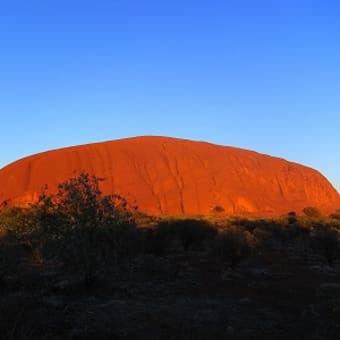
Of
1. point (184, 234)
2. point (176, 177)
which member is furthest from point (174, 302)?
point (176, 177)

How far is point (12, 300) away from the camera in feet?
39.2

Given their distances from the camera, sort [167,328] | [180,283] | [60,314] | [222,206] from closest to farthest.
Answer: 1. [167,328]
2. [60,314]
3. [180,283]
4. [222,206]

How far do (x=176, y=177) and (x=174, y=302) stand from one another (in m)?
69.5

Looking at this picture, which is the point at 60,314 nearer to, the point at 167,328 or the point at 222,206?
the point at 167,328

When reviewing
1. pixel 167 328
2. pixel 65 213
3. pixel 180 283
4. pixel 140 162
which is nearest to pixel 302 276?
pixel 180 283

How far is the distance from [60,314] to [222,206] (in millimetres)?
66156

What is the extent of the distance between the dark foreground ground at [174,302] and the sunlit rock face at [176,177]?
5222 centimetres

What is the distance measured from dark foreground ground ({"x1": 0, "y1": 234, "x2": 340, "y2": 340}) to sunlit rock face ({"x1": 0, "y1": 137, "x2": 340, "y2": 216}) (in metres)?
52.2

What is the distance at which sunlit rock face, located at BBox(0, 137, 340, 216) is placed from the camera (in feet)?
253

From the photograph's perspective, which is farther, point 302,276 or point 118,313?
point 302,276

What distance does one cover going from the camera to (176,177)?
82.8 metres

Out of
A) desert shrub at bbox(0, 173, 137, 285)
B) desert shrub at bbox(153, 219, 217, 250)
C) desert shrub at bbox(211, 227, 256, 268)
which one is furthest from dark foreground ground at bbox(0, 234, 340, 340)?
desert shrub at bbox(153, 219, 217, 250)

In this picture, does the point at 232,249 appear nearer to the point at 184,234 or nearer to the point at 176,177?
the point at 184,234

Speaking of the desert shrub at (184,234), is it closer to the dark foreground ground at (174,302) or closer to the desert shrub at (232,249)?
the dark foreground ground at (174,302)
